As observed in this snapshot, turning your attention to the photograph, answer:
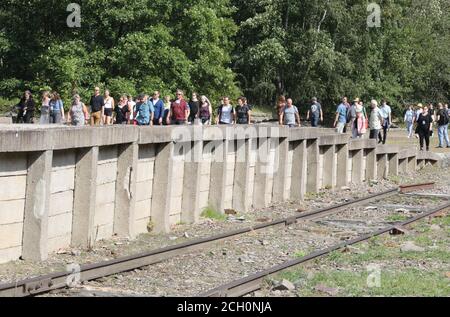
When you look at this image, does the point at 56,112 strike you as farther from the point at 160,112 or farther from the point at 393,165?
the point at 393,165

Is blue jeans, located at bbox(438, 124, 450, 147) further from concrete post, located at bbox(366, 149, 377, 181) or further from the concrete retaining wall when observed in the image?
the concrete retaining wall

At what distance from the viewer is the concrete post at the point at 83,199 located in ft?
48.7

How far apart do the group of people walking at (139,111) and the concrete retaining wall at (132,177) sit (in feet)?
12.7

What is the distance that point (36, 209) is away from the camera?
13.5m

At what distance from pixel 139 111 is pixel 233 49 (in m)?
31.3

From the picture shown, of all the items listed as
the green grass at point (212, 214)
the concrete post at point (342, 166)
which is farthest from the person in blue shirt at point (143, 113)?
the green grass at point (212, 214)

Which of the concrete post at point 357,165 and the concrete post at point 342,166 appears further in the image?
the concrete post at point 357,165

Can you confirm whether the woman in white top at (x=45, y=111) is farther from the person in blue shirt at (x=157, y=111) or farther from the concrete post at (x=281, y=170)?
the concrete post at (x=281, y=170)

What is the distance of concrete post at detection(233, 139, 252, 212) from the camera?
21.4 meters

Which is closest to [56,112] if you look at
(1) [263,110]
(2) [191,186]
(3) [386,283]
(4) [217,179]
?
(4) [217,179]

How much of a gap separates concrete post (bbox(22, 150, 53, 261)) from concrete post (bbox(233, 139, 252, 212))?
8.32 m

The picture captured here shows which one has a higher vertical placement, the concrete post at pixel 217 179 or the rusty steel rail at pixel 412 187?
the concrete post at pixel 217 179

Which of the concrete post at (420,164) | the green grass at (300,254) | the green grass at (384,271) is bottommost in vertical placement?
the concrete post at (420,164)
